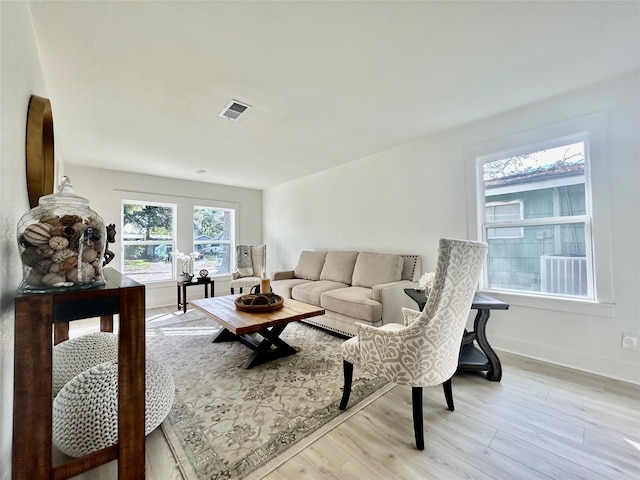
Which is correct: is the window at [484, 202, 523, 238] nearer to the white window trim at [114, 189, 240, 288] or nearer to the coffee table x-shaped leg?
the coffee table x-shaped leg

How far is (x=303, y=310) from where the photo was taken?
2498mm

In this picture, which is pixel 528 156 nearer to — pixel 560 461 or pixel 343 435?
pixel 560 461

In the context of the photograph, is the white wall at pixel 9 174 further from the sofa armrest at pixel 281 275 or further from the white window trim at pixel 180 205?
the white window trim at pixel 180 205

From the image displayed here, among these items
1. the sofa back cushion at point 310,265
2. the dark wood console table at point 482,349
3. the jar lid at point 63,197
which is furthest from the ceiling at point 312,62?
the sofa back cushion at point 310,265

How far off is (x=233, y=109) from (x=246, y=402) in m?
2.44

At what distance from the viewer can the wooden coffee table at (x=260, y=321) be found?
6.99 ft

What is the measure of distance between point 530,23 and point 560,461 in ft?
7.94

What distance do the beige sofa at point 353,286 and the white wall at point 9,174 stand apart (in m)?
2.41

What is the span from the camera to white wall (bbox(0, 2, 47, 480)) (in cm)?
94

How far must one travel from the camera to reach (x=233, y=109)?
243 cm

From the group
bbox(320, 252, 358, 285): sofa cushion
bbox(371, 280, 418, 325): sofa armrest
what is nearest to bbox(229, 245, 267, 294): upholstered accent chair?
bbox(320, 252, 358, 285): sofa cushion

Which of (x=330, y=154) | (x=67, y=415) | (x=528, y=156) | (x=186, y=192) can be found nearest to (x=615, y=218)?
(x=528, y=156)

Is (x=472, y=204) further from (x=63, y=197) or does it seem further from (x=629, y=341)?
(x=63, y=197)

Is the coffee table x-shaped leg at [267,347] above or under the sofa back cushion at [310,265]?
under
